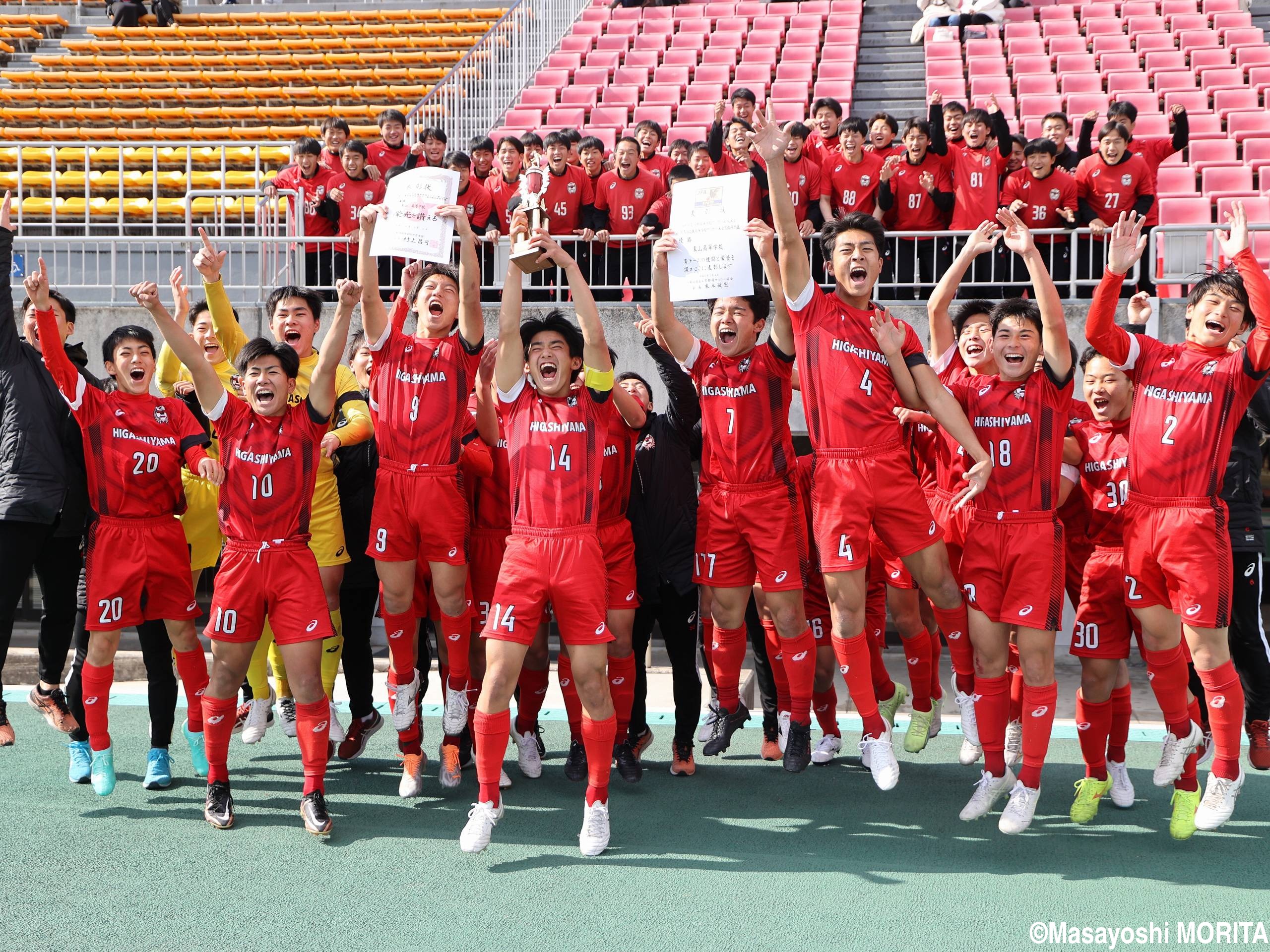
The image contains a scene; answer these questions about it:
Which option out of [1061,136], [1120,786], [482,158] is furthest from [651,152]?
[1120,786]

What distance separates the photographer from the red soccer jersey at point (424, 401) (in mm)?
5445

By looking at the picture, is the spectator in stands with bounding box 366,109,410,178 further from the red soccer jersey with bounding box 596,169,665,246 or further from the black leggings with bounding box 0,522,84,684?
the black leggings with bounding box 0,522,84,684

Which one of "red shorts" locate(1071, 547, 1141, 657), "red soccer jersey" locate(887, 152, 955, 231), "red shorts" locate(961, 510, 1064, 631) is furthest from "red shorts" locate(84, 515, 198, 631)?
"red soccer jersey" locate(887, 152, 955, 231)

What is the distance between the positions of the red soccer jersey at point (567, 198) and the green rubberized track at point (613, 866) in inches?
201

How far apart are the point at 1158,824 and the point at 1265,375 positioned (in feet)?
6.55

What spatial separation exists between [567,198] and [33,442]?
16.8ft

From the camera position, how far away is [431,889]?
14.4 feet

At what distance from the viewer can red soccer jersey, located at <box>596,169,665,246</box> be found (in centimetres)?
953

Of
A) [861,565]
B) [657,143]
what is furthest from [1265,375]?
[657,143]

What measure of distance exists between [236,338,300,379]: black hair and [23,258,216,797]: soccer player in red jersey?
0.48 meters

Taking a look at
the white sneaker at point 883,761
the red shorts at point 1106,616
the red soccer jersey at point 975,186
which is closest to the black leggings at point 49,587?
the white sneaker at point 883,761

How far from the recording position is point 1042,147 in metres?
9.10

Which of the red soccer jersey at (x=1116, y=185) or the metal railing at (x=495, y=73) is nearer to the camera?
the red soccer jersey at (x=1116, y=185)

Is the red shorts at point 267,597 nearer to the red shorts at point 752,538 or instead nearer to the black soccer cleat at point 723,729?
the red shorts at point 752,538
